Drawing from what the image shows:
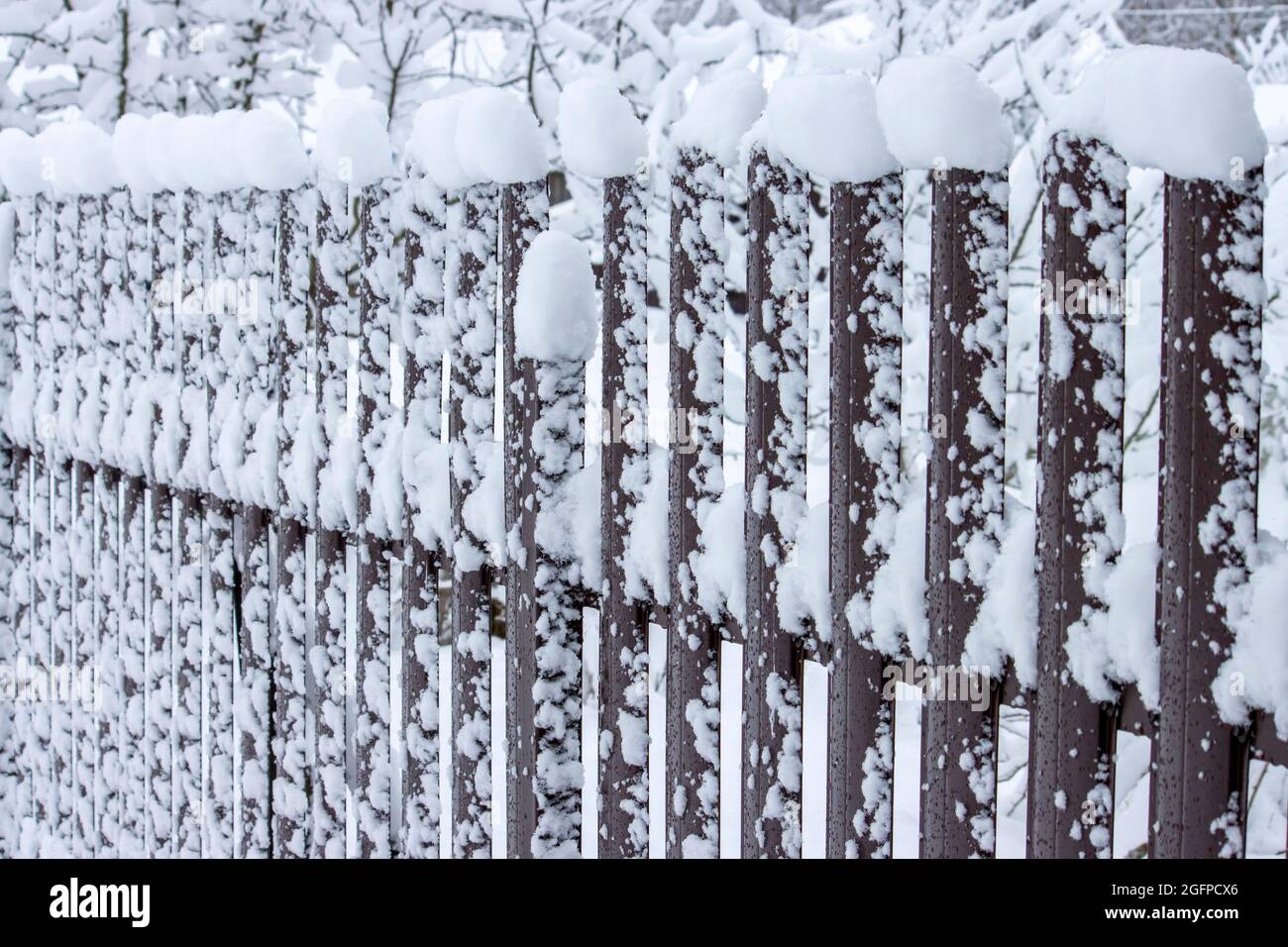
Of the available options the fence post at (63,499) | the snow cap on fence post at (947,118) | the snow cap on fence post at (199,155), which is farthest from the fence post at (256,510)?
the snow cap on fence post at (947,118)

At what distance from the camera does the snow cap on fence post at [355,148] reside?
249cm

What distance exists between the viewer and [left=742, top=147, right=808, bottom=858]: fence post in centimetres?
175

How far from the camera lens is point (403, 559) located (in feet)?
8.16

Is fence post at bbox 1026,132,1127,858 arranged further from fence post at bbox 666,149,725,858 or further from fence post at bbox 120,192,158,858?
fence post at bbox 120,192,158,858

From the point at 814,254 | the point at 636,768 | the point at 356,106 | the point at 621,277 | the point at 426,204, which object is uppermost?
the point at 814,254

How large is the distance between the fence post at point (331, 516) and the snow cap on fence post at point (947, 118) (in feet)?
4.51

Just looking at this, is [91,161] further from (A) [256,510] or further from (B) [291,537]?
(B) [291,537]

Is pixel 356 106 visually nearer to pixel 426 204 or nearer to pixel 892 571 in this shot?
pixel 426 204

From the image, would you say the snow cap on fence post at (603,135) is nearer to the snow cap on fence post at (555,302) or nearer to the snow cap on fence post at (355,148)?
the snow cap on fence post at (555,302)

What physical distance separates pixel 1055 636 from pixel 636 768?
831mm

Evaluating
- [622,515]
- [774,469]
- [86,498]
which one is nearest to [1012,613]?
[774,469]

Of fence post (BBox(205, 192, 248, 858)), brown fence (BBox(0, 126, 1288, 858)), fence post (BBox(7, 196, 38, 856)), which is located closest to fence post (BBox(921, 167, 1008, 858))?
brown fence (BBox(0, 126, 1288, 858))

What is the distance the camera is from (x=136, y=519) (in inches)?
136
